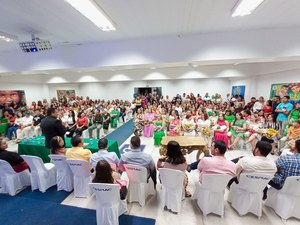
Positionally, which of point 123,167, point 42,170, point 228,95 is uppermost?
point 228,95

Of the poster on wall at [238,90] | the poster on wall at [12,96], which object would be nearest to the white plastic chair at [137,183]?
the poster on wall at [238,90]

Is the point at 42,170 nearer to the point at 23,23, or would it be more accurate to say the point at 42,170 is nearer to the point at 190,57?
the point at 23,23

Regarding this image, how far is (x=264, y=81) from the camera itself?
768cm

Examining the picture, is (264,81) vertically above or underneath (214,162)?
above

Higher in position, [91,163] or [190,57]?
[190,57]

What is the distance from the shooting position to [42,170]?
8.73 feet

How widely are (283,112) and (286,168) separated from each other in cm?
364

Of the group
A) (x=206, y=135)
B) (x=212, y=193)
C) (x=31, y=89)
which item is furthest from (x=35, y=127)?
(x=31, y=89)

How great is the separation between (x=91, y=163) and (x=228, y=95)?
10.1m

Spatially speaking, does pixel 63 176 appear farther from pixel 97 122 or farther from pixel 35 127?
pixel 35 127

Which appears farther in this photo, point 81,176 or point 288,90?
point 288,90

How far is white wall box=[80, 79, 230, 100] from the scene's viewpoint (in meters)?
10.6

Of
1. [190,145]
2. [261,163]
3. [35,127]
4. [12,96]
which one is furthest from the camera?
[12,96]

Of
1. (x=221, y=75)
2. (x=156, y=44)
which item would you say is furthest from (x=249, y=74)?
(x=156, y=44)
